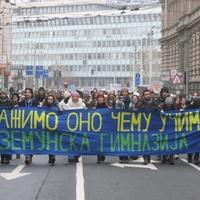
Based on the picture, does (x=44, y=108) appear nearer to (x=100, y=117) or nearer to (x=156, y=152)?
(x=100, y=117)

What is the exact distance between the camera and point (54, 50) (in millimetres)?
126625

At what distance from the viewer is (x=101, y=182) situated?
1200 cm

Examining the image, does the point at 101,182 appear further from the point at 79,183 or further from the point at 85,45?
the point at 85,45

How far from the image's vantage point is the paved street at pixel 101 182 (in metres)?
10.6

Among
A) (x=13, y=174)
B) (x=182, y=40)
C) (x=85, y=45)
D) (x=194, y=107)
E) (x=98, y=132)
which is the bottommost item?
(x=13, y=174)

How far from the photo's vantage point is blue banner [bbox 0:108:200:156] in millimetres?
15172

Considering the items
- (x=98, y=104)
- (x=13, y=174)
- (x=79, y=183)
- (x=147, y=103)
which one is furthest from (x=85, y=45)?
(x=79, y=183)

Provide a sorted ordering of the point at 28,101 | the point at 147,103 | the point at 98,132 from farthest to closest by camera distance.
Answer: the point at 28,101 → the point at 147,103 → the point at 98,132

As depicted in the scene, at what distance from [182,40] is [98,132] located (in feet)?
152

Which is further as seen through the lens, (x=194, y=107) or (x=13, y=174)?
(x=194, y=107)

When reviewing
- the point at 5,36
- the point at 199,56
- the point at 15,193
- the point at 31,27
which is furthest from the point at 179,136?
the point at 31,27

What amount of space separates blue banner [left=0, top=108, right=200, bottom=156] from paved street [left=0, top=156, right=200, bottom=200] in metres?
0.38

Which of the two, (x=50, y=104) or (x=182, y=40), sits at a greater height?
(x=182, y=40)

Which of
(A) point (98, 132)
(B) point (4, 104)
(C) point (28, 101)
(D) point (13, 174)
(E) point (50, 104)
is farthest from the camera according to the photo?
(C) point (28, 101)
